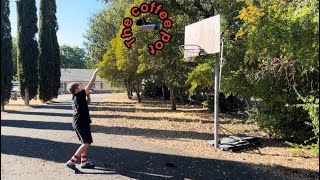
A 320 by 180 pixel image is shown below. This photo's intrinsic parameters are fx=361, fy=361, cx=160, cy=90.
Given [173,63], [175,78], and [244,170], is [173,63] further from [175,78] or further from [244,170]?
[244,170]

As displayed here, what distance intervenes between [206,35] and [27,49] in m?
20.2

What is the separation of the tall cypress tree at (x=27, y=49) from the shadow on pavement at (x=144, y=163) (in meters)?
18.4

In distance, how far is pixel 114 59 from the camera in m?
28.3

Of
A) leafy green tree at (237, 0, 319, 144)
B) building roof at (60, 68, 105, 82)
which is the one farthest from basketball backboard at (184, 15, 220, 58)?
building roof at (60, 68, 105, 82)

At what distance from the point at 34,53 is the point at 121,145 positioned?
20.1 m

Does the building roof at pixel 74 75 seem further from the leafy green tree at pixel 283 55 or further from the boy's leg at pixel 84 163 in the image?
the boy's leg at pixel 84 163

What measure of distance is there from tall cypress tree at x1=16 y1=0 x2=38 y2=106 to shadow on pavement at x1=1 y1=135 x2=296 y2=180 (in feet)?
60.3

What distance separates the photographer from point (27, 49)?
26547 mm

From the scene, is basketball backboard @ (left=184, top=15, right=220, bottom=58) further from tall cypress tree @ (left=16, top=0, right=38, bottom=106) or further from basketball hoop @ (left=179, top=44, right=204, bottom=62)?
tall cypress tree @ (left=16, top=0, right=38, bottom=106)

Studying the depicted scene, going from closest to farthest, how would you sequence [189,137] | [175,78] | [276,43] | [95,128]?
[276,43]
[189,137]
[95,128]
[175,78]

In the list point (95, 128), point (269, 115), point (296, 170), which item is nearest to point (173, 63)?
point (95, 128)

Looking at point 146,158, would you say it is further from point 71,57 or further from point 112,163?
point 71,57

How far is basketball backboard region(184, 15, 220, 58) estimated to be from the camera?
9148mm

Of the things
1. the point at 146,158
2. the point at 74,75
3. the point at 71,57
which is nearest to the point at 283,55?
the point at 146,158
